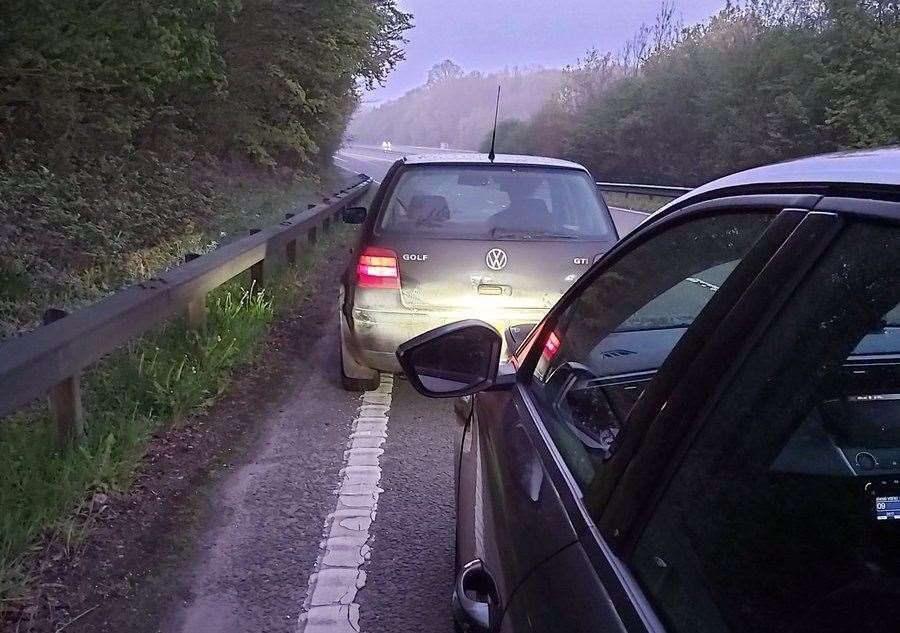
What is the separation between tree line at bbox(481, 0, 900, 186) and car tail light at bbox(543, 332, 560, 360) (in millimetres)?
19101

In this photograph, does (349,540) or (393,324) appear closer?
(349,540)

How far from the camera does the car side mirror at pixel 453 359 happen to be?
8.67 ft

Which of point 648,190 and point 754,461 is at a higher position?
point 754,461

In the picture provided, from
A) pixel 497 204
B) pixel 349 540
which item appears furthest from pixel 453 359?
pixel 497 204

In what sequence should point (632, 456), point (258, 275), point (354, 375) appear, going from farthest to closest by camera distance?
point (258, 275), point (354, 375), point (632, 456)

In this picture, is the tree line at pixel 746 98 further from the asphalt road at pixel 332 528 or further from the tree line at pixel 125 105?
the asphalt road at pixel 332 528

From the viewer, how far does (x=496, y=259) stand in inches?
223

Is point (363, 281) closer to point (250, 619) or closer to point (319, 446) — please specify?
point (319, 446)

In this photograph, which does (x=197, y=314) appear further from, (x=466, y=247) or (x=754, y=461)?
(x=754, y=461)

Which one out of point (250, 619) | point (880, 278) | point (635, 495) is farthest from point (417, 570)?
point (880, 278)

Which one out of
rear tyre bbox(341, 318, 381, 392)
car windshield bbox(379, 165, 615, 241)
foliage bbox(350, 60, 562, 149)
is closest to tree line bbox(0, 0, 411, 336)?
rear tyre bbox(341, 318, 381, 392)

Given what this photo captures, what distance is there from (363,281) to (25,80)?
7.44 m

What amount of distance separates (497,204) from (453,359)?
349cm

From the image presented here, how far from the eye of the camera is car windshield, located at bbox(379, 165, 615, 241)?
5.82m
